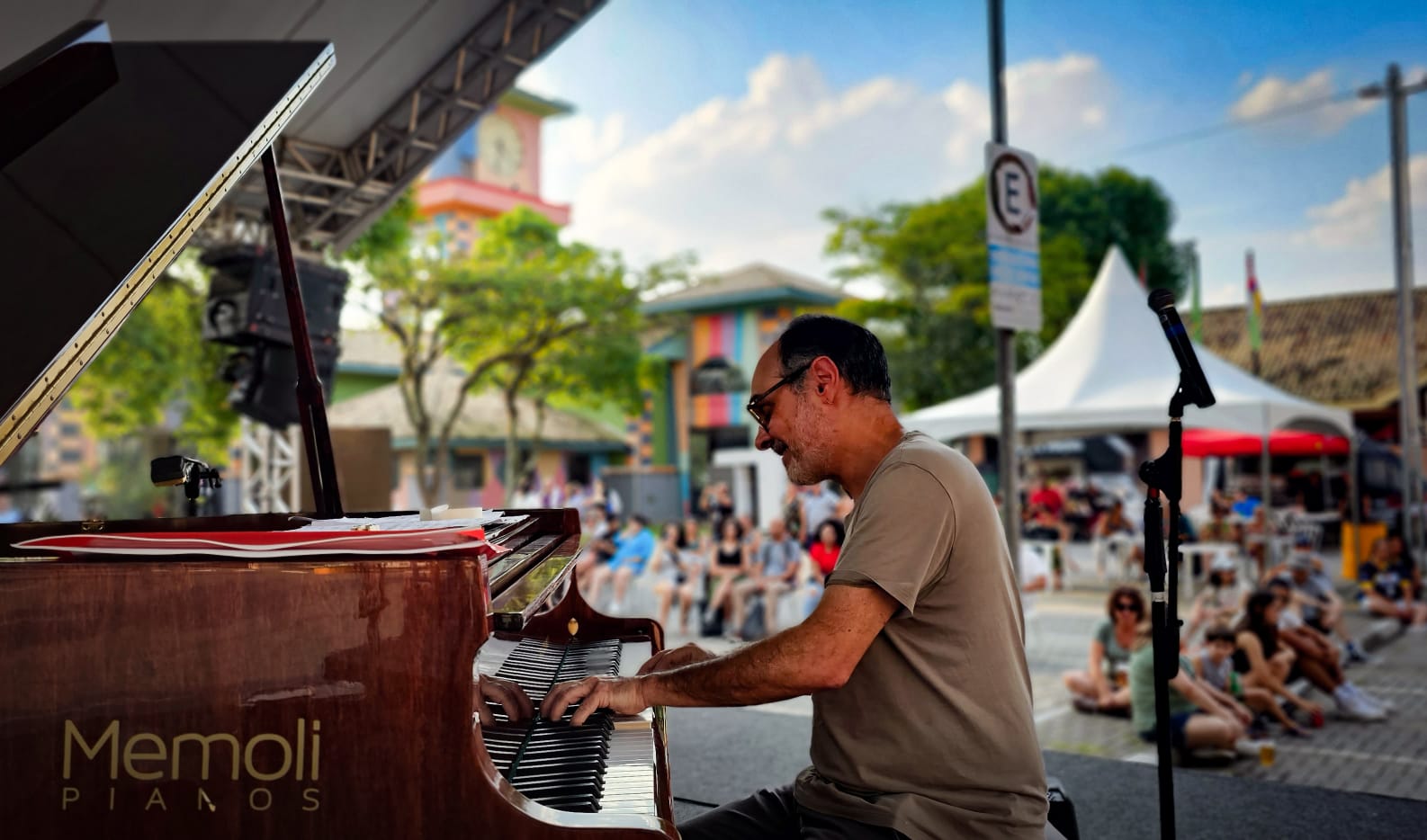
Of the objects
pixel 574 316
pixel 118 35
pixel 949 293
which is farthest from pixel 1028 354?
pixel 118 35

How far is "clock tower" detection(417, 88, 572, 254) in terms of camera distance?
131 feet

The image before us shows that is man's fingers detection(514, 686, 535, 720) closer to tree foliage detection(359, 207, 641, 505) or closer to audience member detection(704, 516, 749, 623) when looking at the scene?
audience member detection(704, 516, 749, 623)

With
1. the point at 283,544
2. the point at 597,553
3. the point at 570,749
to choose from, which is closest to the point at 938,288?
→ the point at 597,553

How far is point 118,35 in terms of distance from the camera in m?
5.90

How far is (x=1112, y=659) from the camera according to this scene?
799 centimetres

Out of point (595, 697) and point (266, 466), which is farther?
point (266, 466)

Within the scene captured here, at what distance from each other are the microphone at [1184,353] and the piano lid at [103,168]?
2420mm

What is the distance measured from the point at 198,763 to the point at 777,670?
1.01 m

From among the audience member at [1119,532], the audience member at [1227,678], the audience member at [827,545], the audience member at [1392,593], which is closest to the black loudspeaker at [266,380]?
the audience member at [827,545]

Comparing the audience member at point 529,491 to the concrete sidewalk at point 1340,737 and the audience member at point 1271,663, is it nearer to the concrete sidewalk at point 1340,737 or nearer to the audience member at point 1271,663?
the concrete sidewalk at point 1340,737

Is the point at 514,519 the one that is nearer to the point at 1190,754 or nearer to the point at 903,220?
the point at 1190,754

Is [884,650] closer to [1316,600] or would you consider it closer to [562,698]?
[562,698]

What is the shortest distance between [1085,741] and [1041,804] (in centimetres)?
510

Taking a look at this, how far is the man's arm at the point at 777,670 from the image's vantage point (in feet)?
6.76
